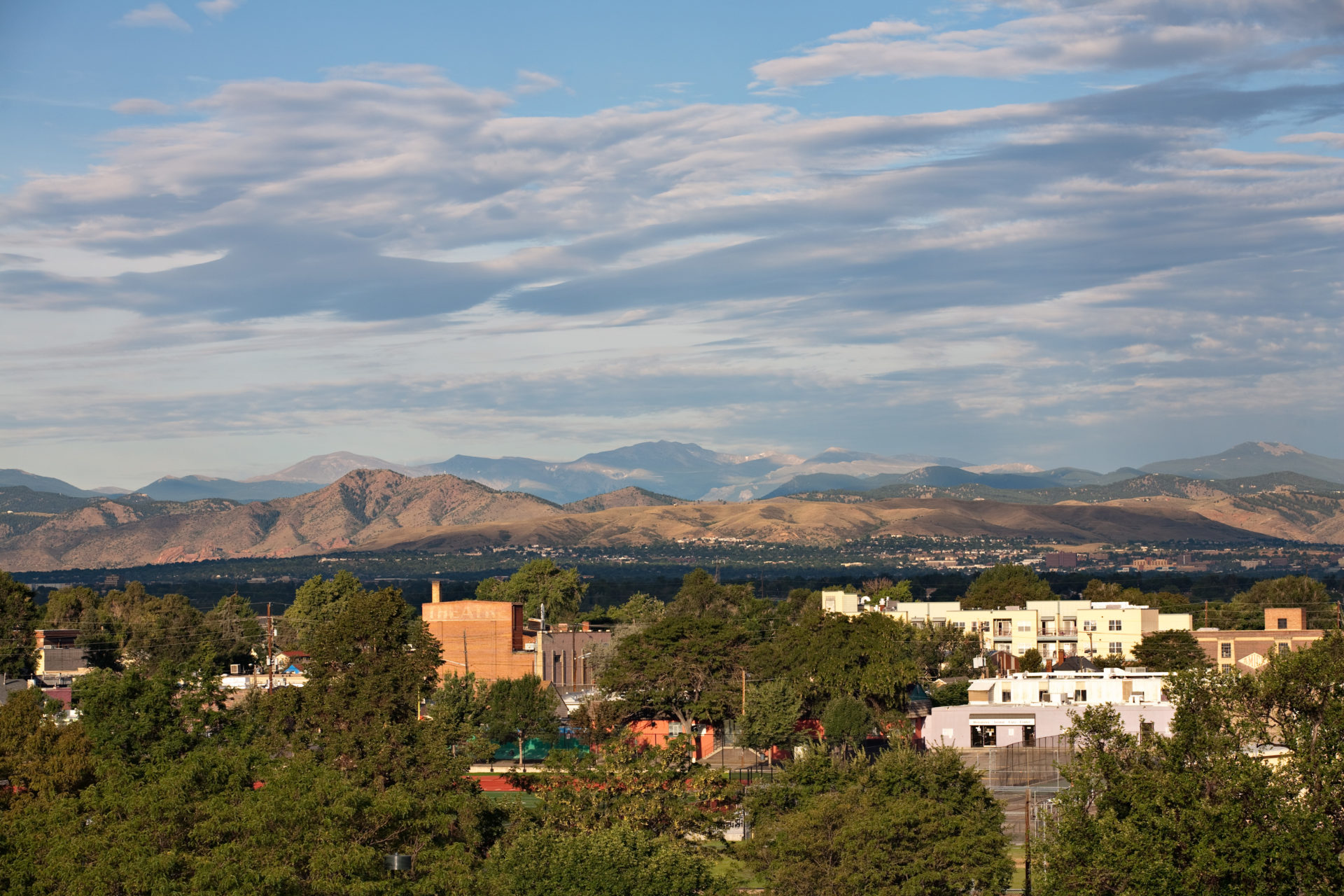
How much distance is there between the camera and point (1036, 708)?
4272 inches

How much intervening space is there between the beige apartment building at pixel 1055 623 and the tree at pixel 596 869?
112566mm

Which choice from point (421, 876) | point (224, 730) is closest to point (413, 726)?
point (224, 730)

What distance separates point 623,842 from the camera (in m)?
58.2

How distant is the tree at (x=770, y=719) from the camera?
345ft

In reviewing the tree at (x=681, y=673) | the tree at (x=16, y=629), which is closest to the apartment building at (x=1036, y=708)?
the tree at (x=681, y=673)

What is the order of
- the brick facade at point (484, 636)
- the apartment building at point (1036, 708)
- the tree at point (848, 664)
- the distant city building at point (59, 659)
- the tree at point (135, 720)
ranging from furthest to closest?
1. the distant city building at point (59, 659)
2. the brick facade at point (484, 636)
3. the tree at point (848, 664)
4. the apartment building at point (1036, 708)
5. the tree at point (135, 720)

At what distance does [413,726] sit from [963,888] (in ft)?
95.3

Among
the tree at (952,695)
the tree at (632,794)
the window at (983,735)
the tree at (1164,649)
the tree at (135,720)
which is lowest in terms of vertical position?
the window at (983,735)

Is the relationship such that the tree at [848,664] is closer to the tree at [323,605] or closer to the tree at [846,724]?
the tree at [846,724]

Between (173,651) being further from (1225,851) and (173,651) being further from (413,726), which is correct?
(1225,851)

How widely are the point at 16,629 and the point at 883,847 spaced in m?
116

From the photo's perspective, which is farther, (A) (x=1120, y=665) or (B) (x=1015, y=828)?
(A) (x=1120, y=665)

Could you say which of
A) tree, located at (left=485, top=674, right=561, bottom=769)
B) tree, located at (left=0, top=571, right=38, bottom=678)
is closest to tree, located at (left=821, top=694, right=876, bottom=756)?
tree, located at (left=485, top=674, right=561, bottom=769)

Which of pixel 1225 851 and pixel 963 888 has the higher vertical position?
pixel 1225 851
